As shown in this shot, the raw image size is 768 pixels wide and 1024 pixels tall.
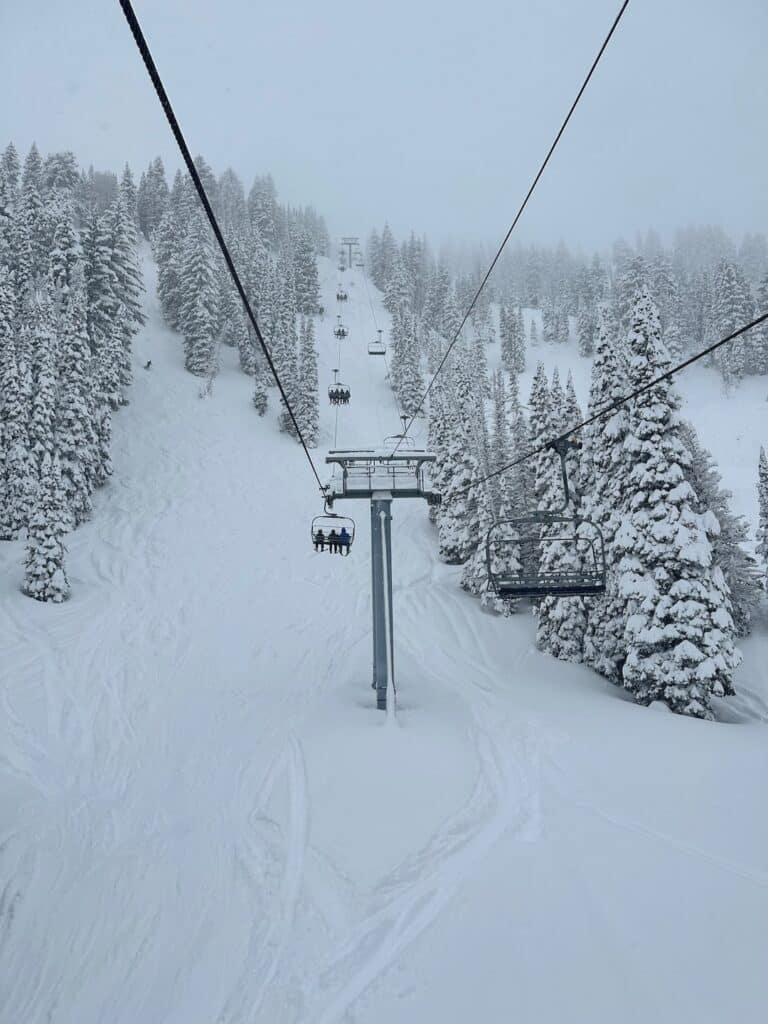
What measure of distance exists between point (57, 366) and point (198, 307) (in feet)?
95.2

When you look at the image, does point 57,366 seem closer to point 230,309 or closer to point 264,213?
point 230,309

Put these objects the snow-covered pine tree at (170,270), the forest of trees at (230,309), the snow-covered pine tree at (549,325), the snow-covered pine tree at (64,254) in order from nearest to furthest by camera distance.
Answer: the snow-covered pine tree at (64,254) → the forest of trees at (230,309) → the snow-covered pine tree at (170,270) → the snow-covered pine tree at (549,325)

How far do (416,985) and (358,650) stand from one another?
1881 cm

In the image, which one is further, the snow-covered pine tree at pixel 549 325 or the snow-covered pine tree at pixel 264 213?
the snow-covered pine tree at pixel 264 213

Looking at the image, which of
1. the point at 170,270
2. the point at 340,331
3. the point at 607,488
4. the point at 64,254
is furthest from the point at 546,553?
the point at 340,331

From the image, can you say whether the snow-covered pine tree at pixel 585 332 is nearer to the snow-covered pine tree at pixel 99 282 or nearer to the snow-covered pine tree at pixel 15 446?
the snow-covered pine tree at pixel 99 282

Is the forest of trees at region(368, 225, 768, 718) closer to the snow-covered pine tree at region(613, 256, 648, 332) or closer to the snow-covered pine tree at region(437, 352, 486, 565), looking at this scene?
the snow-covered pine tree at region(437, 352, 486, 565)

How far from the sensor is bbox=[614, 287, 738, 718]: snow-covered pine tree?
59.0 ft

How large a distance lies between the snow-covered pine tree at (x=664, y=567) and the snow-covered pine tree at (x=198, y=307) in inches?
1884

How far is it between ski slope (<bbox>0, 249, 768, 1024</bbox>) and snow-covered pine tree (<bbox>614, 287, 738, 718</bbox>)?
53.5 inches

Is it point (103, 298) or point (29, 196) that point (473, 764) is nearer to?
point (103, 298)

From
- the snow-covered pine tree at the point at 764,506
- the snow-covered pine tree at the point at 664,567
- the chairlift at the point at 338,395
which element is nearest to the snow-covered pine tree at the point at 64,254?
the chairlift at the point at 338,395

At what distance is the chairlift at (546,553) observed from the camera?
1302 cm

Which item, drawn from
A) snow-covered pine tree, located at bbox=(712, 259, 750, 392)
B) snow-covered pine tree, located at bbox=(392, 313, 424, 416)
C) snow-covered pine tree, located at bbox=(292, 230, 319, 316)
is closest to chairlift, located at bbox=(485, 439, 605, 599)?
snow-covered pine tree, located at bbox=(392, 313, 424, 416)
